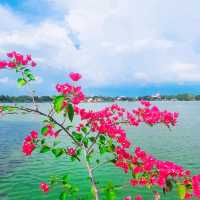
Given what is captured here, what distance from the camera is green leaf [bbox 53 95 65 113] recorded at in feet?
15.5

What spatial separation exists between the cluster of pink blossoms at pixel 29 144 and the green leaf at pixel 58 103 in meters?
1.35

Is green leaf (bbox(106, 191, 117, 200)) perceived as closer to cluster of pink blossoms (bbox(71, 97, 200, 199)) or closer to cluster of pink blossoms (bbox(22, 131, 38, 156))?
cluster of pink blossoms (bbox(71, 97, 200, 199))

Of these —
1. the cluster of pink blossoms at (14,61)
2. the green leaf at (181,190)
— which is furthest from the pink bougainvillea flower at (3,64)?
the green leaf at (181,190)

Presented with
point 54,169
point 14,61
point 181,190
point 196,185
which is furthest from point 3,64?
point 54,169

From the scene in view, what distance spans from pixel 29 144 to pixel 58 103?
58.6 inches

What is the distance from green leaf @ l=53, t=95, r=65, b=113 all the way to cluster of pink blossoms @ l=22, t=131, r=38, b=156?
1.35m

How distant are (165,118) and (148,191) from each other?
1369 cm

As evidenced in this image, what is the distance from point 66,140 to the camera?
40.0 metres

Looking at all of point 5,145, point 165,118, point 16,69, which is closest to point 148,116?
point 165,118

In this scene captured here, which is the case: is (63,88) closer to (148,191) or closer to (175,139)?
(148,191)

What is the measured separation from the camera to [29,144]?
19.5 ft

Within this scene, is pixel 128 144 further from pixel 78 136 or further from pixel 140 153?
pixel 78 136

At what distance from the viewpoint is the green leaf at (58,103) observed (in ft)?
15.5

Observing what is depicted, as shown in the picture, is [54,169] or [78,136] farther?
[54,169]
